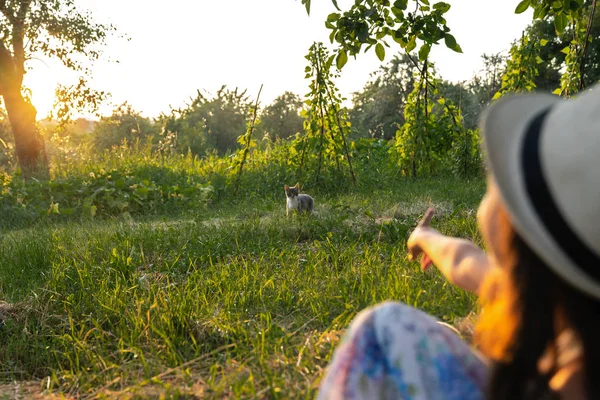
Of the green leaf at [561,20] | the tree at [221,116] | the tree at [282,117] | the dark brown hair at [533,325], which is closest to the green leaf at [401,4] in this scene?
the green leaf at [561,20]

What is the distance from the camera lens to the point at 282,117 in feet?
121

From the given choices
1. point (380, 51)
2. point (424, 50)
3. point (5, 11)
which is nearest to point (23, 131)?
point (5, 11)

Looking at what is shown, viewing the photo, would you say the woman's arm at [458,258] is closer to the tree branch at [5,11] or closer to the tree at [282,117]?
the tree branch at [5,11]

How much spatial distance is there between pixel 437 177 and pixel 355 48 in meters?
6.46

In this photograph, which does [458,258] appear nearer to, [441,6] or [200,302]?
[200,302]

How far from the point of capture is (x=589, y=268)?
0.86 meters

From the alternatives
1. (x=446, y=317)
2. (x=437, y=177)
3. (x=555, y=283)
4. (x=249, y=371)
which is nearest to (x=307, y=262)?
(x=446, y=317)

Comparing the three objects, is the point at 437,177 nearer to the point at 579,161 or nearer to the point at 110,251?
the point at 110,251

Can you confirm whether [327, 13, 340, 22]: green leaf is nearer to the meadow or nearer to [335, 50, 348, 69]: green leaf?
[335, 50, 348, 69]: green leaf

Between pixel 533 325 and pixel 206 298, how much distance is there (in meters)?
2.56

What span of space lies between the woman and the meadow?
922 mm

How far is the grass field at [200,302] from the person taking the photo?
7.47 ft

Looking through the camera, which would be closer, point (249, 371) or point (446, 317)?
point (249, 371)

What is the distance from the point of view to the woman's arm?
1.53m
